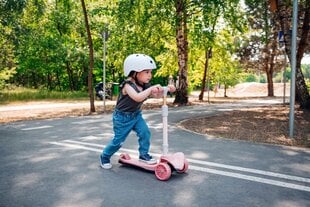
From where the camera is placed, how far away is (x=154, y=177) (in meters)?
4.80

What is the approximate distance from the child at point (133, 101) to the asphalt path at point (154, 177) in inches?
14.2

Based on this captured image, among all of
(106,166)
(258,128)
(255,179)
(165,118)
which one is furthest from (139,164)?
(258,128)

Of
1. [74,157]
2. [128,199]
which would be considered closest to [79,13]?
[74,157]

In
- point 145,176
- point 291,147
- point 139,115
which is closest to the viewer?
point 145,176

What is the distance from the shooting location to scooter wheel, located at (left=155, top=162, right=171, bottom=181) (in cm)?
457

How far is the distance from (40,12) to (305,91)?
11.6 m

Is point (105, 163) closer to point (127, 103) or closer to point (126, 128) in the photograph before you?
point (126, 128)

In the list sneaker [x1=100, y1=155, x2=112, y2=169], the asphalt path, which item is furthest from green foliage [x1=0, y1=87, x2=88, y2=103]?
sneaker [x1=100, y1=155, x2=112, y2=169]

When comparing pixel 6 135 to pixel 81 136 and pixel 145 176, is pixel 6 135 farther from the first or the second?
pixel 145 176

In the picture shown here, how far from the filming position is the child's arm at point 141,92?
4.53 meters

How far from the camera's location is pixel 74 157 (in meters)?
6.08

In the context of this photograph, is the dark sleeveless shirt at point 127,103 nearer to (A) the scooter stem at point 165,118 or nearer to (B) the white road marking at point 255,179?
(A) the scooter stem at point 165,118

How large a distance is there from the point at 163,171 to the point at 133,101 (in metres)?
1.10

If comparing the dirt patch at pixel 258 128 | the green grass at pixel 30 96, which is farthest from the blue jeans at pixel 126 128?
the green grass at pixel 30 96
